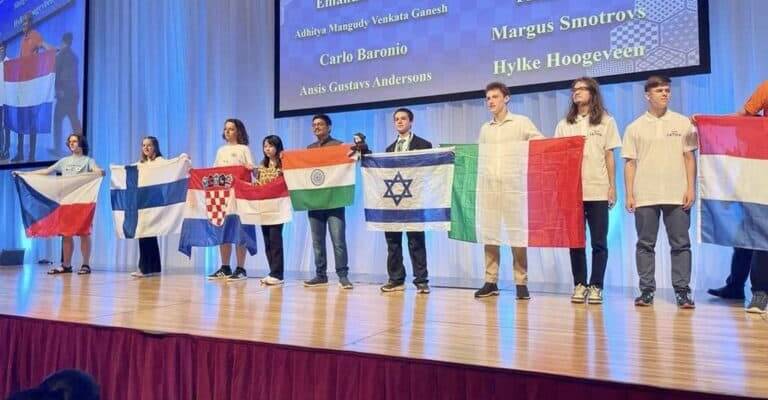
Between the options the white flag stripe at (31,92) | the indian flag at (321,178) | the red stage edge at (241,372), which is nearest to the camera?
the red stage edge at (241,372)

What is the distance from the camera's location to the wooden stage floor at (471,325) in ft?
5.54

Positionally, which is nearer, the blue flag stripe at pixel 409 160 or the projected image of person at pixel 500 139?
the projected image of person at pixel 500 139

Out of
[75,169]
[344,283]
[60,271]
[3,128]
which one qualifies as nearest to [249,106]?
[75,169]

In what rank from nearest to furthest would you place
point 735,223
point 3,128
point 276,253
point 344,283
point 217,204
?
point 735,223 → point 344,283 → point 276,253 → point 217,204 → point 3,128

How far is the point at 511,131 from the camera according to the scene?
3.27 metres

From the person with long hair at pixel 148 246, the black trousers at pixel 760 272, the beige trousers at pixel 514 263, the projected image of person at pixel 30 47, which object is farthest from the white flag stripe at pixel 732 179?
the projected image of person at pixel 30 47

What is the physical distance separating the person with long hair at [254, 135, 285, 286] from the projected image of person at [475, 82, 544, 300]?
1.50 meters

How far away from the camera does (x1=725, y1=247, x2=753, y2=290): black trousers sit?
10.7 feet

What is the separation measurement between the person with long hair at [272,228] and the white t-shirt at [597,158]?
2.14m

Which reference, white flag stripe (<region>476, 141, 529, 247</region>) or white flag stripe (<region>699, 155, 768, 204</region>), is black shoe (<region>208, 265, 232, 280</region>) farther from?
white flag stripe (<region>699, 155, 768, 204</region>)

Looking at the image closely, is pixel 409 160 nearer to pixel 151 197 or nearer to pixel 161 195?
pixel 161 195

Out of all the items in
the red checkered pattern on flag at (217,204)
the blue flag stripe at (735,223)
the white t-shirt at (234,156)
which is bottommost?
the blue flag stripe at (735,223)

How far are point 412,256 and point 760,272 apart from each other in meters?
1.87

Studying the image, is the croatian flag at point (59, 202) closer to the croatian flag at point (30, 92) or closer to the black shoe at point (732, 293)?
the croatian flag at point (30, 92)
